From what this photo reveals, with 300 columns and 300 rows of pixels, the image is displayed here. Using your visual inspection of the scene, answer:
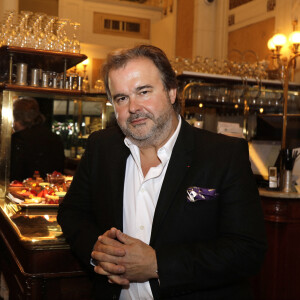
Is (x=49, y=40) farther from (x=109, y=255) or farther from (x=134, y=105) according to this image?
(x=109, y=255)

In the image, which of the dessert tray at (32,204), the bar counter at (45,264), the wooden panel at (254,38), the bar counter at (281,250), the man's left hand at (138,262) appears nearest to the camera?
the man's left hand at (138,262)

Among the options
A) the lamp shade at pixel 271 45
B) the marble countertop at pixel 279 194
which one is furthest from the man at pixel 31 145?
the lamp shade at pixel 271 45

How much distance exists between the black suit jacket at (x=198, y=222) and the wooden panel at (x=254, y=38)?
7681 millimetres

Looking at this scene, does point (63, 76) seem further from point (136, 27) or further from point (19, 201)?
point (136, 27)

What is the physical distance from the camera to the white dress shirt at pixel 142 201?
173 centimetres

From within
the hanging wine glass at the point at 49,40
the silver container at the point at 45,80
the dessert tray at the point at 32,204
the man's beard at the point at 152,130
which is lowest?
the dessert tray at the point at 32,204

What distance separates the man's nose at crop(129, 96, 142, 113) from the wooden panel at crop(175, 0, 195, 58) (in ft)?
31.2

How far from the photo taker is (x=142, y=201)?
5.78ft

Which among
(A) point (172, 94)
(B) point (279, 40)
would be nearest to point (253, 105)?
(B) point (279, 40)

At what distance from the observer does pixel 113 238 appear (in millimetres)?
1653

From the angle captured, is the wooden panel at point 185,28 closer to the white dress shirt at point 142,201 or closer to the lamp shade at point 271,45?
the lamp shade at point 271,45

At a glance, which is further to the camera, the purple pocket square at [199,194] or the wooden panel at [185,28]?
the wooden panel at [185,28]

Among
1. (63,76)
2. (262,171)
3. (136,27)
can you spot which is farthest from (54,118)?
(136,27)

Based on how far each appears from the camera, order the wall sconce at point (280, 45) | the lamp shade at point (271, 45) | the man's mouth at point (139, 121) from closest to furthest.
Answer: the man's mouth at point (139, 121) < the wall sconce at point (280, 45) < the lamp shade at point (271, 45)
